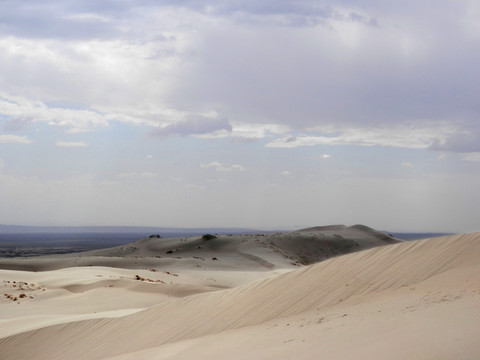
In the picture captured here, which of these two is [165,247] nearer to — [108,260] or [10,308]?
[108,260]

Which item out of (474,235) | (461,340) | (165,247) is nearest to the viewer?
(461,340)

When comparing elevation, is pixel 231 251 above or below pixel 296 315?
below

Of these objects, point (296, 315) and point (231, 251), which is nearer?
point (296, 315)

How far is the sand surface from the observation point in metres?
5.88

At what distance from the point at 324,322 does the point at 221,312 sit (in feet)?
8.44

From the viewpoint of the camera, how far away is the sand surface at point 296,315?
231 inches

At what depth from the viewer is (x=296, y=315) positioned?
330 inches

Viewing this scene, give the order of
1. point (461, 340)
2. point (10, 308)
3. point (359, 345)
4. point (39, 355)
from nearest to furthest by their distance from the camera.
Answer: point (461, 340), point (359, 345), point (39, 355), point (10, 308)

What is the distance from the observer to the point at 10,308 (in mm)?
14484

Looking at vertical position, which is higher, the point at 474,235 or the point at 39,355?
the point at 474,235

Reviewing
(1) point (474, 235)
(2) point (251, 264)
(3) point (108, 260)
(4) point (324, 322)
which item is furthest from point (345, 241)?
(4) point (324, 322)

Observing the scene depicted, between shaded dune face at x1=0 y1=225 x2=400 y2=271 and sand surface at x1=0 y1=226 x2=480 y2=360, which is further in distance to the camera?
shaded dune face at x1=0 y1=225 x2=400 y2=271

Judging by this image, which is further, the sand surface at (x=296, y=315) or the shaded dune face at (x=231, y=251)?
the shaded dune face at (x=231, y=251)

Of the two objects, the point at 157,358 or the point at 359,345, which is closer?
the point at 359,345
